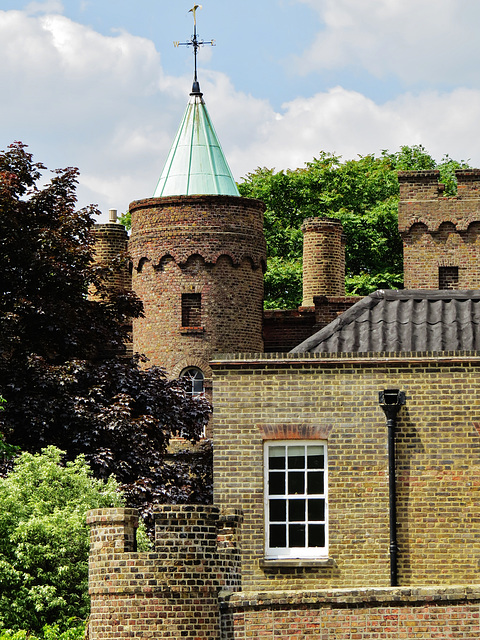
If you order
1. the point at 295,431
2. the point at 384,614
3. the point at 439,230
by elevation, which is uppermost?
the point at 439,230

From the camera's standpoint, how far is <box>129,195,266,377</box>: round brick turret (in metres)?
38.6

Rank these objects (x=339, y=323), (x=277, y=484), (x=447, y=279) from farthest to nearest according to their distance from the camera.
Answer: (x=447, y=279), (x=339, y=323), (x=277, y=484)

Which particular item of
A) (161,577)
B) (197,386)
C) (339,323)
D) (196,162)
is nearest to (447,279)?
(196,162)

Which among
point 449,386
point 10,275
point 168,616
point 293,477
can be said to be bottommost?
point 168,616

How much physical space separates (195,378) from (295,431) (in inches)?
691

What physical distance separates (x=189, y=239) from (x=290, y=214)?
60.6ft

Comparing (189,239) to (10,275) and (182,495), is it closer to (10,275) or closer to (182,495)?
(10,275)

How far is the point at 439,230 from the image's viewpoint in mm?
41469

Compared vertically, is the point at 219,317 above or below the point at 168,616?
above

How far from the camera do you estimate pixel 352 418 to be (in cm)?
2080

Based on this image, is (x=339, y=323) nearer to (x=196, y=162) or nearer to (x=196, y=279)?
(x=196, y=279)

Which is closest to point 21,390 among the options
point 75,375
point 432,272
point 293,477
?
point 75,375

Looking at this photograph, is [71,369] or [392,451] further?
[71,369]

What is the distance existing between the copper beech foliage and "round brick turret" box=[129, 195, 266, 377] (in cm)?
541
